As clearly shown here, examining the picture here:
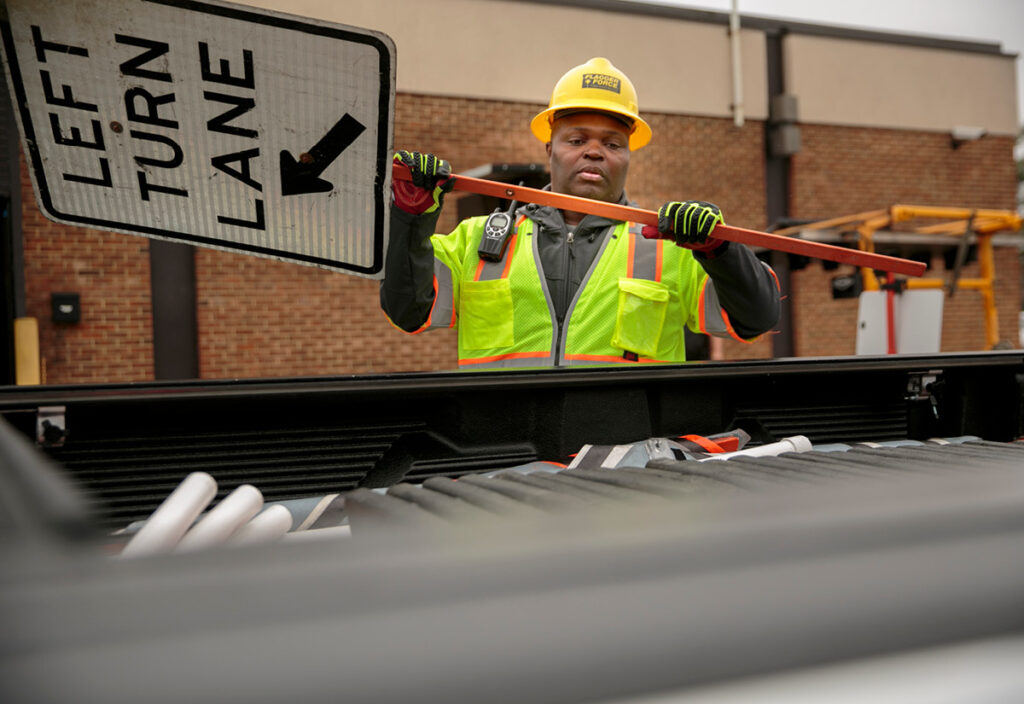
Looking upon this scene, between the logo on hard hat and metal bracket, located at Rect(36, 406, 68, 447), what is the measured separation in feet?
7.41

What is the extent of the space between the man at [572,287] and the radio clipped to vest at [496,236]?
33mm

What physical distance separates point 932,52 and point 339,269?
1186 centimetres

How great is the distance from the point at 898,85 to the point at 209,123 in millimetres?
11651

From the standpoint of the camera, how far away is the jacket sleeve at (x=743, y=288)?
247cm

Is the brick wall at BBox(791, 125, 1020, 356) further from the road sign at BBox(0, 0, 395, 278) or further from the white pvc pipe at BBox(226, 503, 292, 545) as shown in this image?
the white pvc pipe at BBox(226, 503, 292, 545)

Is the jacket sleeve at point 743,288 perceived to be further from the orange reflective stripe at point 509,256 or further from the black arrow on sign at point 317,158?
the black arrow on sign at point 317,158

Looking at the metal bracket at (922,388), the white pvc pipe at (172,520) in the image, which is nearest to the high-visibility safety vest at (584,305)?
the metal bracket at (922,388)

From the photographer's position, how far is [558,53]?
9484 mm

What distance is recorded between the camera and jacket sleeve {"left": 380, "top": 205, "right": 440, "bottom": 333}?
253cm

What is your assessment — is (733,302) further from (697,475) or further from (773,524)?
(773,524)

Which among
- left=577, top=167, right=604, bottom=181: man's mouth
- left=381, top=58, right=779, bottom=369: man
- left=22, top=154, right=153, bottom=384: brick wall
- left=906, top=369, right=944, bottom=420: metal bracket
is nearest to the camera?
left=906, top=369, right=944, bottom=420: metal bracket

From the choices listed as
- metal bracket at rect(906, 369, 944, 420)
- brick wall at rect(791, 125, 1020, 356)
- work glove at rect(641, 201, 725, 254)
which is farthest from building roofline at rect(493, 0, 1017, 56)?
metal bracket at rect(906, 369, 944, 420)

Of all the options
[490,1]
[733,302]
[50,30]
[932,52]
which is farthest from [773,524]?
[932,52]

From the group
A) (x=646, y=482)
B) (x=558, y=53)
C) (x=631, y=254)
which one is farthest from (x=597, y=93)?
(x=558, y=53)
